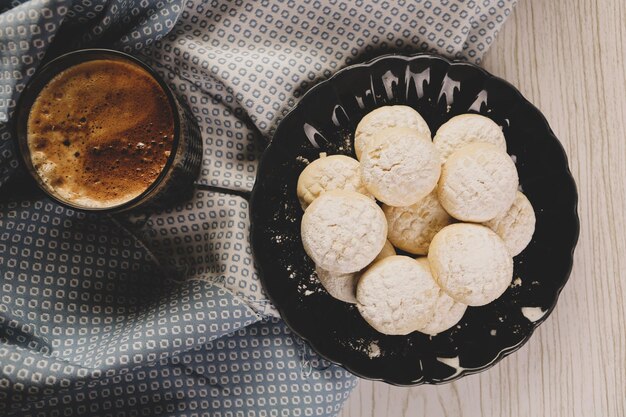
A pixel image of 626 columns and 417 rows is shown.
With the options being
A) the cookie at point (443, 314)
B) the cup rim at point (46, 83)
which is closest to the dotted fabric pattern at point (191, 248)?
the cup rim at point (46, 83)

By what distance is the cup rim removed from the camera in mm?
834

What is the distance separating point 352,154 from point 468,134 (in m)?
0.17

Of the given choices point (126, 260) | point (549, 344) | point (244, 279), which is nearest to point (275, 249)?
point (244, 279)

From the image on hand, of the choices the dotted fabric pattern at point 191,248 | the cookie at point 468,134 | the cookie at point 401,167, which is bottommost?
the dotted fabric pattern at point 191,248

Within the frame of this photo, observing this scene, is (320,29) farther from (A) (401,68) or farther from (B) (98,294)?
(B) (98,294)

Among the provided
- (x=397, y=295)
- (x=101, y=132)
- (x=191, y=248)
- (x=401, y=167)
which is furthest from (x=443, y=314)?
(x=101, y=132)

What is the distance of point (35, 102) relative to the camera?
0.86 m

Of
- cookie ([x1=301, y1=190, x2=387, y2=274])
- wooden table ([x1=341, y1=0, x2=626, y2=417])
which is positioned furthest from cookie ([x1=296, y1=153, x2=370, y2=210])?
wooden table ([x1=341, y1=0, x2=626, y2=417])

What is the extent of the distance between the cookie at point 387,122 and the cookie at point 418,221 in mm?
92

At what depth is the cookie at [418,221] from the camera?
0.86 meters

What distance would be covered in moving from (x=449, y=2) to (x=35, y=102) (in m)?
0.60

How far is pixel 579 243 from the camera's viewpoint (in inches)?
40.6

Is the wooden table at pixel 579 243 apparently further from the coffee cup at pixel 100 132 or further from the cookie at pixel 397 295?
the coffee cup at pixel 100 132

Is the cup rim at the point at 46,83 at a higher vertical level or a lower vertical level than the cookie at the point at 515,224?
lower
